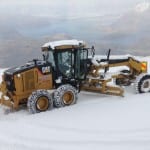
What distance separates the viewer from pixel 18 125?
11.5m

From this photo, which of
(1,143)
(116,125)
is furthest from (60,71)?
(1,143)

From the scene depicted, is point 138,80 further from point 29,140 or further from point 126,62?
point 29,140

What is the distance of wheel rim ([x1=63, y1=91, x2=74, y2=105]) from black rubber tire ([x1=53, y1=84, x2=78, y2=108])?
0.03 m

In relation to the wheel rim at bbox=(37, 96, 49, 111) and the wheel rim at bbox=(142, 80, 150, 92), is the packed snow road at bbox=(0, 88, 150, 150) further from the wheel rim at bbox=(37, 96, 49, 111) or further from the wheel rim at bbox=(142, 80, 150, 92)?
the wheel rim at bbox=(142, 80, 150, 92)

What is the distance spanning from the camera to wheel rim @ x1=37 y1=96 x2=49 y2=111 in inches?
511

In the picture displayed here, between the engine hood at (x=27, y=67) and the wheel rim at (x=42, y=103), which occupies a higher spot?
the engine hood at (x=27, y=67)

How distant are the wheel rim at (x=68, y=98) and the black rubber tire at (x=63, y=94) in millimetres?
28

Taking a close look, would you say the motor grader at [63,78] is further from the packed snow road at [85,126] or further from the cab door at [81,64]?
the packed snow road at [85,126]

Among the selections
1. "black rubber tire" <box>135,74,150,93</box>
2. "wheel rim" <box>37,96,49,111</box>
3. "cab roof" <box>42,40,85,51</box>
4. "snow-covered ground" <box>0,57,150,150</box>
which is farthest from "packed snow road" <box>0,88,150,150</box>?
"cab roof" <box>42,40,85,51</box>

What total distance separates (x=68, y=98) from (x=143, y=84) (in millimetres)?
2646

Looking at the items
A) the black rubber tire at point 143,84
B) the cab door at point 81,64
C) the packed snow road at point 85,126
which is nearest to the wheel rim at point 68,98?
the packed snow road at point 85,126

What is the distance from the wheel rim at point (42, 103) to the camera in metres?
13.0

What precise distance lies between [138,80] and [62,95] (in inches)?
110

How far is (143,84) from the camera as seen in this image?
1478cm
